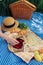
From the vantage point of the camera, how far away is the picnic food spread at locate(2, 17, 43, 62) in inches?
59.9

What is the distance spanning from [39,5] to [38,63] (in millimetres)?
1114

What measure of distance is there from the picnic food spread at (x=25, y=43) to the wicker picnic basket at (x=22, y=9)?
0.26 meters

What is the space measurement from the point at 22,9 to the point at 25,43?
629 millimetres

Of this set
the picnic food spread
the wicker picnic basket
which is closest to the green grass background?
the wicker picnic basket

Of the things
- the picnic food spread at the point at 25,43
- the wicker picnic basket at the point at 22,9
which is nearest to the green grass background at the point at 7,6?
the wicker picnic basket at the point at 22,9

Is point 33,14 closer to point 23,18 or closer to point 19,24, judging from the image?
point 23,18

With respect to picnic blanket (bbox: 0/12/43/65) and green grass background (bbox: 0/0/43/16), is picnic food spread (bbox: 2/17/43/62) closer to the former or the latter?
picnic blanket (bbox: 0/12/43/65)

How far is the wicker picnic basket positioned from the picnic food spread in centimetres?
26

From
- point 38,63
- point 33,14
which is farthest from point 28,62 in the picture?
point 33,14

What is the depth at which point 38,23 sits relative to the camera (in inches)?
83.7

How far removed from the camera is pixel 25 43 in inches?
66.4

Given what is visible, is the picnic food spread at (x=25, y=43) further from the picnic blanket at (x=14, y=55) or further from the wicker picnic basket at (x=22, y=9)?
the wicker picnic basket at (x=22, y=9)

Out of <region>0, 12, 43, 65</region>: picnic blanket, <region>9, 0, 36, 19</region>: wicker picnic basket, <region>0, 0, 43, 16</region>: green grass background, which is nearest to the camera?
<region>0, 12, 43, 65</region>: picnic blanket

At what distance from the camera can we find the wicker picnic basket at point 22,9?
2170 mm
